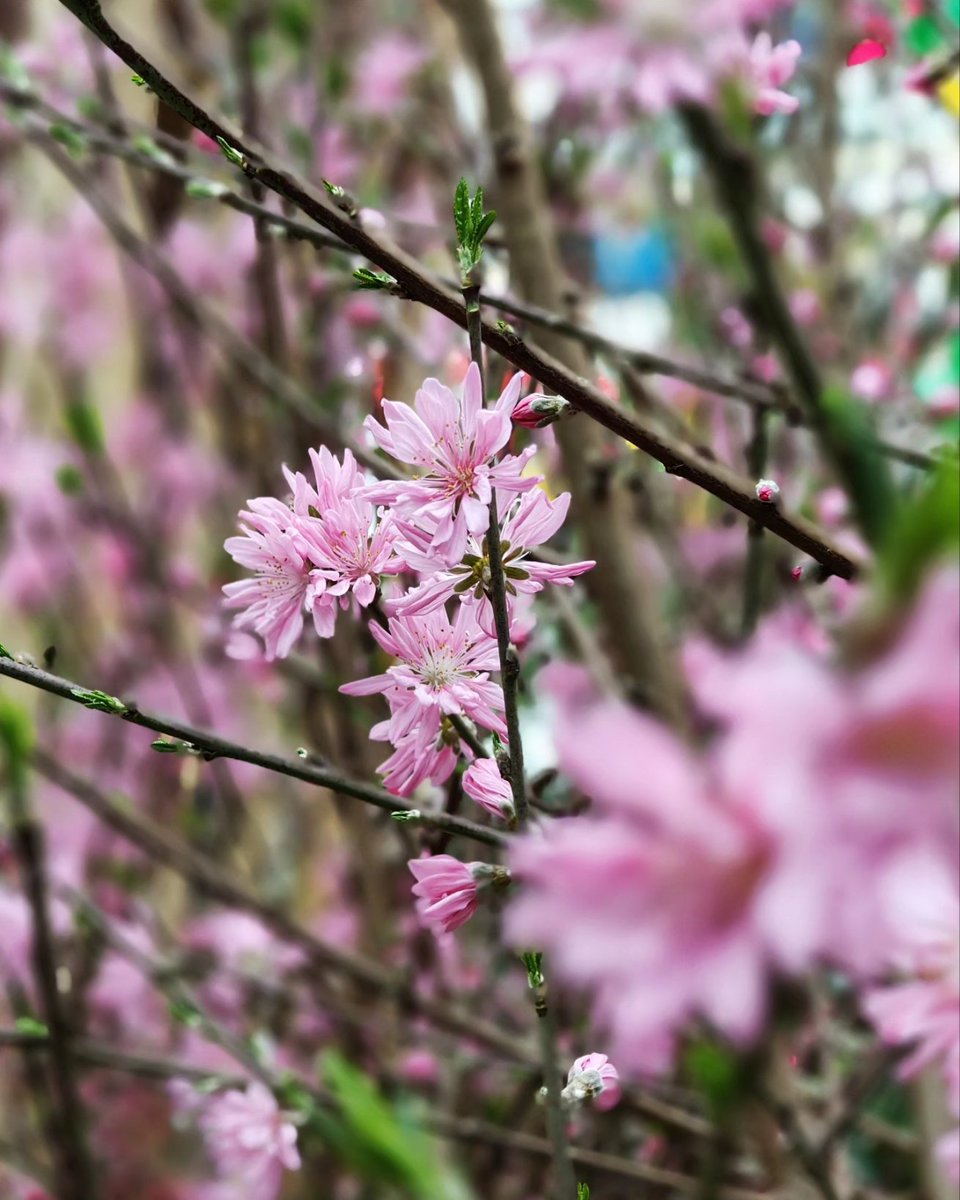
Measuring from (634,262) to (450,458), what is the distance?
137 cm

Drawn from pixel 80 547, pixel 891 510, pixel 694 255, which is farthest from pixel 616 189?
pixel 891 510

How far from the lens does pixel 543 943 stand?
0.53 ft

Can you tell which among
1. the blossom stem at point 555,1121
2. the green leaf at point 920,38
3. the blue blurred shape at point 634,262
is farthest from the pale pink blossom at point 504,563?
the blue blurred shape at point 634,262

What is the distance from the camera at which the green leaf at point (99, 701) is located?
0.33 metres

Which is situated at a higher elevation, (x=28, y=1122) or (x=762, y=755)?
(x=28, y=1122)

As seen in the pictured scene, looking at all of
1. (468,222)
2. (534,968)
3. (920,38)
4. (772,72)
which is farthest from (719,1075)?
(920,38)

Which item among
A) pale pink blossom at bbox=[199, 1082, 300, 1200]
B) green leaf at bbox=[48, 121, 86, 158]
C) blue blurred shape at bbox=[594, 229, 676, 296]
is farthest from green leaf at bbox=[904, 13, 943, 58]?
pale pink blossom at bbox=[199, 1082, 300, 1200]

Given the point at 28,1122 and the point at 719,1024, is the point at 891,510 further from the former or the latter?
the point at 28,1122

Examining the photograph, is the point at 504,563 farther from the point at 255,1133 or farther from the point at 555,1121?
the point at 255,1133

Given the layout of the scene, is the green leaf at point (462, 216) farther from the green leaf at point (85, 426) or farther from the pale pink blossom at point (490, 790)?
the green leaf at point (85, 426)

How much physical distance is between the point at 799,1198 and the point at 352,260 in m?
0.52

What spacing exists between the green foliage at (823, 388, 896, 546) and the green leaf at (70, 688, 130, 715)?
23cm

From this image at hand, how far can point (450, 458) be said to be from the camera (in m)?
0.31

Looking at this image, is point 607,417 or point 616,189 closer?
point 607,417
